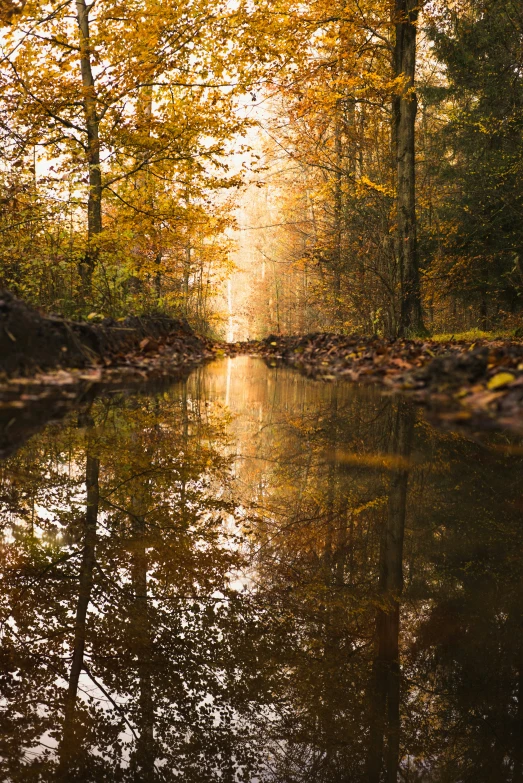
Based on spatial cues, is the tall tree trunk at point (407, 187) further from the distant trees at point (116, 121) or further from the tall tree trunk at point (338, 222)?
the tall tree trunk at point (338, 222)

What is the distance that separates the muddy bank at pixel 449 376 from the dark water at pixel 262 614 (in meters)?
0.67

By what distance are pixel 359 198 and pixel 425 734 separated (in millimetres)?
16873

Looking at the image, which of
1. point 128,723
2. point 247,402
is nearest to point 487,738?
point 128,723

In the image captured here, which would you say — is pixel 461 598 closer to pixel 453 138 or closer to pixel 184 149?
pixel 184 149

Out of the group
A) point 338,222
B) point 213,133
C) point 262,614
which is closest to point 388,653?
point 262,614

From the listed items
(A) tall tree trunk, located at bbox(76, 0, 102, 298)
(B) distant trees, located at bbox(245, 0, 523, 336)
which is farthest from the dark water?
(B) distant trees, located at bbox(245, 0, 523, 336)

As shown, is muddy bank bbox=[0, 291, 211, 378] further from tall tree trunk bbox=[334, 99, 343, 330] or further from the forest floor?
tall tree trunk bbox=[334, 99, 343, 330]

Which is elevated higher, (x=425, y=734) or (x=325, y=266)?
(x=325, y=266)

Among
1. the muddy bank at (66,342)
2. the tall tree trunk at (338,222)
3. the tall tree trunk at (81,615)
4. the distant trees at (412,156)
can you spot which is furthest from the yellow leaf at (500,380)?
the tall tree trunk at (338,222)

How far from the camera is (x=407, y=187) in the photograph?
1255cm

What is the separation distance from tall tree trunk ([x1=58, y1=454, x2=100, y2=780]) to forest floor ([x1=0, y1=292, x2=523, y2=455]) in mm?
621

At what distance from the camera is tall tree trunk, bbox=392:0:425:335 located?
480 inches

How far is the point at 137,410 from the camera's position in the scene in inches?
162

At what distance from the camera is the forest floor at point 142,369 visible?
3672mm
